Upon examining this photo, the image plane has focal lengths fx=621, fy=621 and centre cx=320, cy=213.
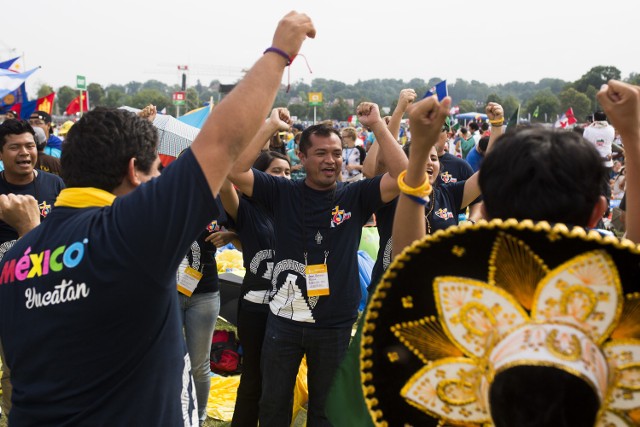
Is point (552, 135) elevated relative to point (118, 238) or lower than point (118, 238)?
elevated

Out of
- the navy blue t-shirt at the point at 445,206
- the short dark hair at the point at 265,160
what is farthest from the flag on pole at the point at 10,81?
the navy blue t-shirt at the point at 445,206

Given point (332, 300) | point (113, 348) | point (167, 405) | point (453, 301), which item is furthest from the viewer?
point (332, 300)

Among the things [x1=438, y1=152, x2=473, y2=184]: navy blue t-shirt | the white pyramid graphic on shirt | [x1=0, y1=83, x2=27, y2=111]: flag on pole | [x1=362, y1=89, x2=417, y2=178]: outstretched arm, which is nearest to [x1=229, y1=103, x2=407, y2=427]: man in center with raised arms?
the white pyramid graphic on shirt

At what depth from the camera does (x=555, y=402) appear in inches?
47.0

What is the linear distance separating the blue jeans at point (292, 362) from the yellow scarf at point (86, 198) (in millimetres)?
1912

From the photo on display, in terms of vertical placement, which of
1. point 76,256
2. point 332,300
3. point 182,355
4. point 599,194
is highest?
point 599,194

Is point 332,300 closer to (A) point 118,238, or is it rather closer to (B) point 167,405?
(B) point 167,405

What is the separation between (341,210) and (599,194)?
93.2 inches

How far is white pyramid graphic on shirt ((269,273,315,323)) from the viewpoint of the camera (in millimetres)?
3588

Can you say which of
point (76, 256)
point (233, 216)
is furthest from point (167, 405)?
point (233, 216)

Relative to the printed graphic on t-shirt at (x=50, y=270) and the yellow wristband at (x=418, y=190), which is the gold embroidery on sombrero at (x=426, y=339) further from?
the printed graphic on t-shirt at (x=50, y=270)

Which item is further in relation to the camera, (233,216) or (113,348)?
(233,216)

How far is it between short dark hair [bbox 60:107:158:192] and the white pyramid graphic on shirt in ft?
5.81

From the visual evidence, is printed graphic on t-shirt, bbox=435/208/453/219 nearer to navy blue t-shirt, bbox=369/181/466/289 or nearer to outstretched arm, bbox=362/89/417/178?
navy blue t-shirt, bbox=369/181/466/289
